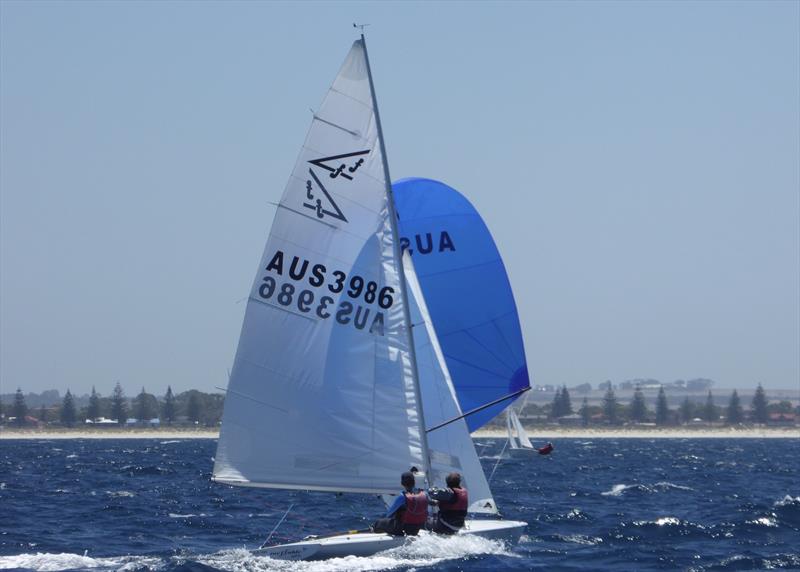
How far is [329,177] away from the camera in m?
20.3

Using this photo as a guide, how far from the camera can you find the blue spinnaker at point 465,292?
2419cm

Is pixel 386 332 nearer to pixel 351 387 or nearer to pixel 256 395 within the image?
pixel 351 387

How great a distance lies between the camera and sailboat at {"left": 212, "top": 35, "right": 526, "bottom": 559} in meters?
20.3

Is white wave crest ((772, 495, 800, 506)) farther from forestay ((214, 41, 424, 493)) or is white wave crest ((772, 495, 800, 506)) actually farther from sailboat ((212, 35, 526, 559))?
forestay ((214, 41, 424, 493))

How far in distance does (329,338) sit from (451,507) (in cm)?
354

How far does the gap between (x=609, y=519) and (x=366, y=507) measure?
7156mm

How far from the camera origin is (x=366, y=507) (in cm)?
3331

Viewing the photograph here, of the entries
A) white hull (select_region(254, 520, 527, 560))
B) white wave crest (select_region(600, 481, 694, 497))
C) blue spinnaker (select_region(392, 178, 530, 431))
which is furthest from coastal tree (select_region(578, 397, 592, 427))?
white hull (select_region(254, 520, 527, 560))

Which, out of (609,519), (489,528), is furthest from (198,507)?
(489,528)

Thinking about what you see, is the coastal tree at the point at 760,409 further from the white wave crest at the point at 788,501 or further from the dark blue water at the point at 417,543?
the white wave crest at the point at 788,501

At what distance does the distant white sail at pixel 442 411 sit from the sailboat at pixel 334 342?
117 centimetres

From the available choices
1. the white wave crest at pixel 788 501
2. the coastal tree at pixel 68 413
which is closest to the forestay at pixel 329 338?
the white wave crest at pixel 788 501

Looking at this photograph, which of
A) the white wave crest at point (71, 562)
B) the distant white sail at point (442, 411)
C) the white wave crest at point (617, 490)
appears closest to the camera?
the white wave crest at point (71, 562)

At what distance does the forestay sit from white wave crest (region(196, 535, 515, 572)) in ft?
3.86
